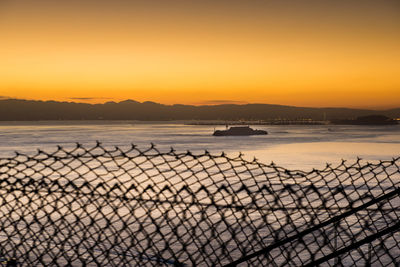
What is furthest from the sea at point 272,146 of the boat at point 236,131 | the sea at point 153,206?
the boat at point 236,131

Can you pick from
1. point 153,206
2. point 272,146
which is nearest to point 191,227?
point 153,206

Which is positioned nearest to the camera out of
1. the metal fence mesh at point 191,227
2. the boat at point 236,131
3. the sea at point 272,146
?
the metal fence mesh at point 191,227

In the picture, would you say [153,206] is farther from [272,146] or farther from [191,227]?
[272,146]

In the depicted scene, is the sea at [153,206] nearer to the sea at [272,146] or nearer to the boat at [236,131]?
the sea at [272,146]

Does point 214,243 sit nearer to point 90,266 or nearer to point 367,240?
point 90,266

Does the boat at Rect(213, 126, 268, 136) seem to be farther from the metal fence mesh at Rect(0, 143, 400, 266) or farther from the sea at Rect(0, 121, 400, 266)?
the metal fence mesh at Rect(0, 143, 400, 266)

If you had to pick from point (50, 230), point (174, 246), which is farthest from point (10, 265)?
point (50, 230)

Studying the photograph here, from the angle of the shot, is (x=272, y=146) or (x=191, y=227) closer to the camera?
(x=191, y=227)

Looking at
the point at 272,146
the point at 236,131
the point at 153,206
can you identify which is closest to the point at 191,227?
the point at 153,206

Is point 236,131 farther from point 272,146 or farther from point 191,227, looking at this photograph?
point 191,227

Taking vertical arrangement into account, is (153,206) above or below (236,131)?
above

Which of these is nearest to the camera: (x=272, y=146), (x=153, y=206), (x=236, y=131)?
(x=153, y=206)

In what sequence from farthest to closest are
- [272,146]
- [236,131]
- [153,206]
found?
[236,131], [272,146], [153,206]

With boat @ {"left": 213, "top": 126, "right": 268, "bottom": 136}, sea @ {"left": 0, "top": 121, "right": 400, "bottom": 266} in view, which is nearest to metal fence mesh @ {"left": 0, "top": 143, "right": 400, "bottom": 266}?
sea @ {"left": 0, "top": 121, "right": 400, "bottom": 266}
